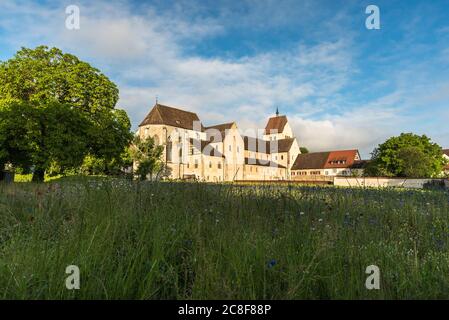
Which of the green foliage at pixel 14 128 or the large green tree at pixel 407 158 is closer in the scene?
the green foliage at pixel 14 128

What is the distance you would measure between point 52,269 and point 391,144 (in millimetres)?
67723

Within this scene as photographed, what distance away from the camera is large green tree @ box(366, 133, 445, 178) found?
5397 cm

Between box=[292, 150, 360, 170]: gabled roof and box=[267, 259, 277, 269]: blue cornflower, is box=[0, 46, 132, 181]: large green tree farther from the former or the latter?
box=[292, 150, 360, 170]: gabled roof

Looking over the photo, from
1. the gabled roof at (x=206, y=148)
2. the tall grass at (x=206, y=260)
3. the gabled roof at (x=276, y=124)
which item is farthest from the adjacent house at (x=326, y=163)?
the tall grass at (x=206, y=260)

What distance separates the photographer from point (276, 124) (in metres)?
115

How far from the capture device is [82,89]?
29.2m

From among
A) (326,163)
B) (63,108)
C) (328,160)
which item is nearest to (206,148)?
(326,163)

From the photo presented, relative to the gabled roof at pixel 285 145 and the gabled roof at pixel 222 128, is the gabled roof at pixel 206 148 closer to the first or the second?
the gabled roof at pixel 222 128

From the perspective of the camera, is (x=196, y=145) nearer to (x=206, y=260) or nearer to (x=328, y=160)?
(x=328, y=160)

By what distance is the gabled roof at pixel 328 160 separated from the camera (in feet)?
321

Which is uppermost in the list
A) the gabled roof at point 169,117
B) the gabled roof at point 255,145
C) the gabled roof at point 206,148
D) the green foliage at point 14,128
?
the gabled roof at point 169,117

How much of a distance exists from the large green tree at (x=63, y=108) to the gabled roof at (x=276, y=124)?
86721 millimetres

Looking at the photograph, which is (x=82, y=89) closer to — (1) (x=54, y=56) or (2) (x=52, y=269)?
(1) (x=54, y=56)

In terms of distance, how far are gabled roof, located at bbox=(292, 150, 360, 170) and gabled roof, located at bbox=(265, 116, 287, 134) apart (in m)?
13.6
